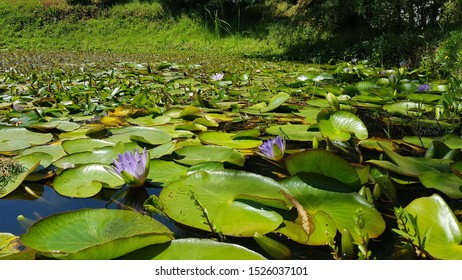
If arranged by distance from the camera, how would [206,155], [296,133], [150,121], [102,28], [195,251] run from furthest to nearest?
1. [102,28]
2. [150,121]
3. [296,133]
4. [206,155]
5. [195,251]

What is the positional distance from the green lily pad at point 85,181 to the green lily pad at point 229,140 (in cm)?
45

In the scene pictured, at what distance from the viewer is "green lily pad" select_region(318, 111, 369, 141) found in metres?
1.45

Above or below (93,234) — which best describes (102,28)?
below

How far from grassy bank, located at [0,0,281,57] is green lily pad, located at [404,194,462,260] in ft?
32.2

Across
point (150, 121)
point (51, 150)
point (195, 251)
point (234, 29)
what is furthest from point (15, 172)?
point (234, 29)

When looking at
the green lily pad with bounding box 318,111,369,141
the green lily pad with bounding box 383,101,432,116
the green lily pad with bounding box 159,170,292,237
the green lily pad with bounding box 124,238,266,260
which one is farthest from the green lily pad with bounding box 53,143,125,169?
the green lily pad with bounding box 383,101,432,116

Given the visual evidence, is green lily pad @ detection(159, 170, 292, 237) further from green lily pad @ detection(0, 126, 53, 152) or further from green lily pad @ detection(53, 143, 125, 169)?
green lily pad @ detection(0, 126, 53, 152)

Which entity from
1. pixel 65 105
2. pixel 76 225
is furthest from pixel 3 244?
pixel 65 105

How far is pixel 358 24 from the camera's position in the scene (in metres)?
8.15

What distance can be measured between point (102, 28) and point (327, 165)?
1367cm

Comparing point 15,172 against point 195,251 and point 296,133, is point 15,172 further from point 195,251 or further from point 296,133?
point 296,133

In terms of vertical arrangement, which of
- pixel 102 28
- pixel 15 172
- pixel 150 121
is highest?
pixel 15 172

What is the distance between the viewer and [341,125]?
1521 millimetres
